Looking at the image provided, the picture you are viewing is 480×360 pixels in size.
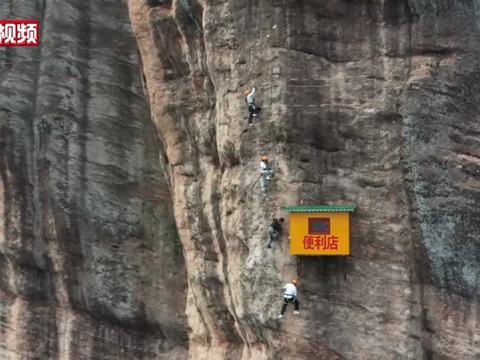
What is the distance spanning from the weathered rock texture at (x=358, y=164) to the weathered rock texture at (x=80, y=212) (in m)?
4.30

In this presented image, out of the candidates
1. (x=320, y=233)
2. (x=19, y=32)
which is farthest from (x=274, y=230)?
(x=19, y=32)

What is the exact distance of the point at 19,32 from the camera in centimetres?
1877

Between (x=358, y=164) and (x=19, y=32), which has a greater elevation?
(x=19, y=32)

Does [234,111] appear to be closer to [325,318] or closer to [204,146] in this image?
[204,146]

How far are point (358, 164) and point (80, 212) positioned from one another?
872 centimetres

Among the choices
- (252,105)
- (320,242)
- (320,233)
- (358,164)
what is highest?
(252,105)

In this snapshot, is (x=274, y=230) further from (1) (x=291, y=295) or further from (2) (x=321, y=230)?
(1) (x=291, y=295)

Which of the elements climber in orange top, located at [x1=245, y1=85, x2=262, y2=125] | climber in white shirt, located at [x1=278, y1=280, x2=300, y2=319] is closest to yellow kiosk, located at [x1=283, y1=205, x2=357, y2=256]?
climber in white shirt, located at [x1=278, y1=280, x2=300, y2=319]

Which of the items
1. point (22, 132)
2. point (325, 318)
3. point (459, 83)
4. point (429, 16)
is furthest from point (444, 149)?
point (22, 132)

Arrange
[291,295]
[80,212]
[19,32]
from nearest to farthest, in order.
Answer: [291,295]
[80,212]
[19,32]

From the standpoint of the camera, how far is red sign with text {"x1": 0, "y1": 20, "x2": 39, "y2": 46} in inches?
734

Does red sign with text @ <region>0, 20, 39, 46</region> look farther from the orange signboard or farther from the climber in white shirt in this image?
the climber in white shirt

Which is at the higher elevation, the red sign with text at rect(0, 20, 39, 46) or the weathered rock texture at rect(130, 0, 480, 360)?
the red sign with text at rect(0, 20, 39, 46)

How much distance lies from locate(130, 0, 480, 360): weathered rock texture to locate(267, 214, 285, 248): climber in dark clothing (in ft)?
0.76
